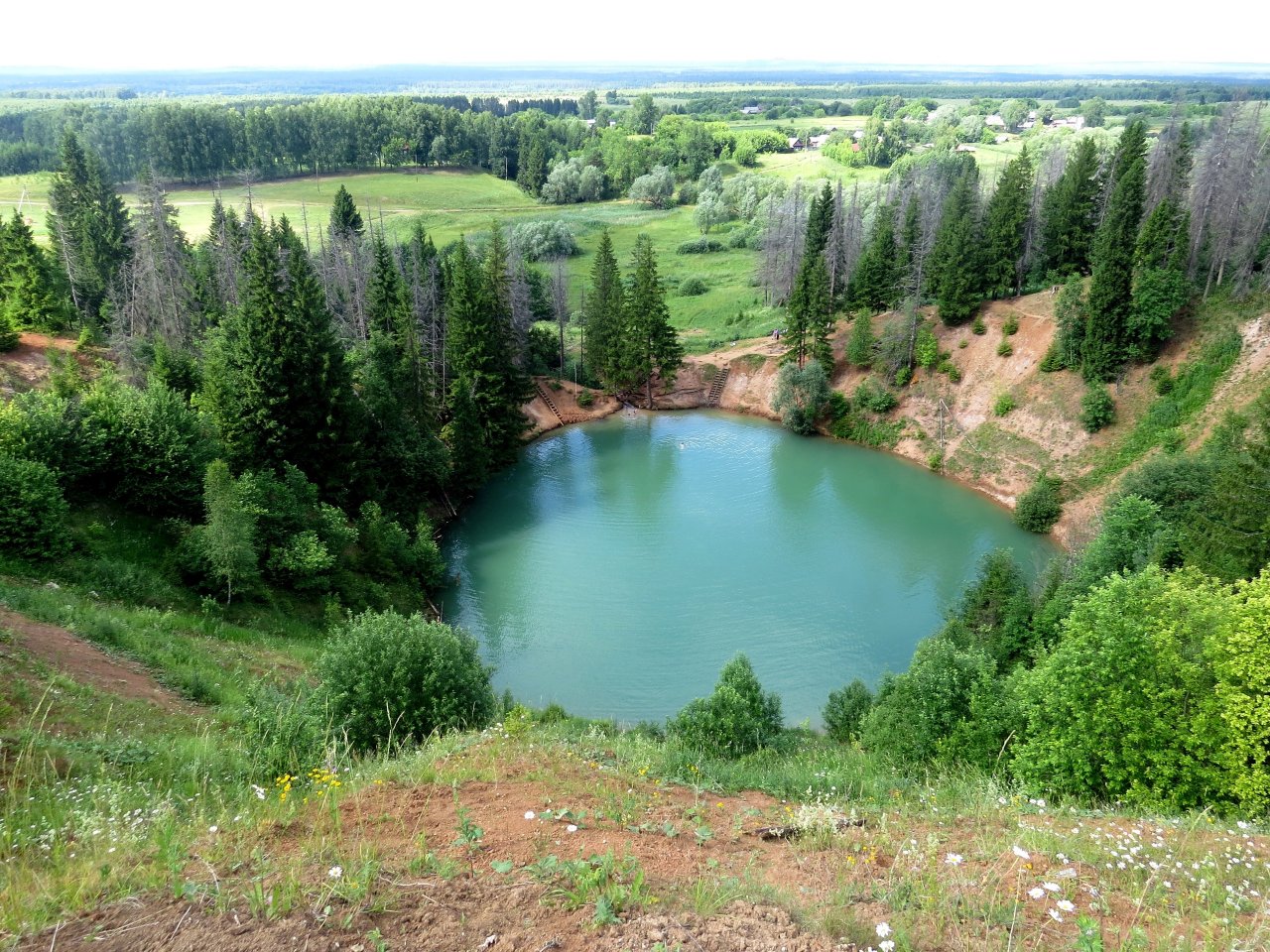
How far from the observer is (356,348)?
37.7 meters

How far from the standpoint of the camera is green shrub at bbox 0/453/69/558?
20.0 m

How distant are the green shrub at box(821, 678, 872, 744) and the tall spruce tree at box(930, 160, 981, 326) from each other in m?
34.9

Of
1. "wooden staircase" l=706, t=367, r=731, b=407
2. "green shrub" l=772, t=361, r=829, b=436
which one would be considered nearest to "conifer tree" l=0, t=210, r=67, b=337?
"wooden staircase" l=706, t=367, r=731, b=407

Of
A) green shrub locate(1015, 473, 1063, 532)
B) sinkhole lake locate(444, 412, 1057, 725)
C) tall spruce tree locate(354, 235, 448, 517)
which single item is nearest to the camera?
sinkhole lake locate(444, 412, 1057, 725)

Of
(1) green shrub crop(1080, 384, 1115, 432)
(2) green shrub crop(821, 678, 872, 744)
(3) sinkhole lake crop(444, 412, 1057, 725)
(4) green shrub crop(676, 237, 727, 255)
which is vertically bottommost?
(3) sinkhole lake crop(444, 412, 1057, 725)

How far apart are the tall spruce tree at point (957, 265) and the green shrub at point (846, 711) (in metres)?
34.9

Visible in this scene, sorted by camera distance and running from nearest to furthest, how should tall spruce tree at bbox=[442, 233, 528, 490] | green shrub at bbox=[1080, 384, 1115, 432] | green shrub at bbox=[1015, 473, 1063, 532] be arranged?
green shrub at bbox=[1015, 473, 1063, 532] → tall spruce tree at bbox=[442, 233, 528, 490] → green shrub at bbox=[1080, 384, 1115, 432]

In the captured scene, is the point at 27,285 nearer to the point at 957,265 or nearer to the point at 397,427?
the point at 397,427

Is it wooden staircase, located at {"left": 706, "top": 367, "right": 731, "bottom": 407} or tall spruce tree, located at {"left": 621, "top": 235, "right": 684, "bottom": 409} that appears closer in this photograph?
tall spruce tree, located at {"left": 621, "top": 235, "right": 684, "bottom": 409}

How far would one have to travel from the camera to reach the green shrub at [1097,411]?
39.9 metres

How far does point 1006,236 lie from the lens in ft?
160

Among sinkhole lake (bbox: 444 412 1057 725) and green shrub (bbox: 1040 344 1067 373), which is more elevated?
green shrub (bbox: 1040 344 1067 373)

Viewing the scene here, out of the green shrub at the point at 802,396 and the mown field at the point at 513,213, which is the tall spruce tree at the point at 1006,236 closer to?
the green shrub at the point at 802,396

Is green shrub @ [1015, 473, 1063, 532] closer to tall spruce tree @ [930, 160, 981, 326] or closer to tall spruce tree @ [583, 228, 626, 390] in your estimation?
tall spruce tree @ [930, 160, 981, 326]
